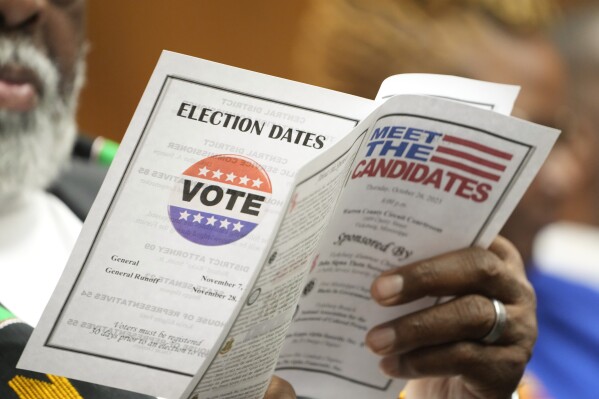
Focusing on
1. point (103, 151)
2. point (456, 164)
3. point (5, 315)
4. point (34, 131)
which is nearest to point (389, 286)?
Result: point (456, 164)

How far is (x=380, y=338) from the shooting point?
0.78 meters

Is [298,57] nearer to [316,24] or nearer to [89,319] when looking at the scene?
[316,24]

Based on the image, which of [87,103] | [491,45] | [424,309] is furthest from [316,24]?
[424,309]

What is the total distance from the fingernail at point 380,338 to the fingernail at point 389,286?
49 millimetres

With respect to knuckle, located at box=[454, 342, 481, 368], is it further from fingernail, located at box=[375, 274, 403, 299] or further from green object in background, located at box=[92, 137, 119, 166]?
green object in background, located at box=[92, 137, 119, 166]

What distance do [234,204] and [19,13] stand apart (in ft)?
2.17

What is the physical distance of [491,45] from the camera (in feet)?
5.42

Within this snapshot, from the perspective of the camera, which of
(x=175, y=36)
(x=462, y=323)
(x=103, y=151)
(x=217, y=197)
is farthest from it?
(x=175, y=36)

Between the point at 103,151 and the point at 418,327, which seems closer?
A: the point at 418,327

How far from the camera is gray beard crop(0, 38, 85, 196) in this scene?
3.67 ft

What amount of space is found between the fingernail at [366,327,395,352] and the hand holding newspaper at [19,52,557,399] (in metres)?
0.12

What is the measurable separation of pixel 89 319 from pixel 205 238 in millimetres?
138

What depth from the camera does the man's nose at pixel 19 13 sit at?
1.08m

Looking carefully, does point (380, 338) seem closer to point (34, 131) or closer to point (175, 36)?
point (34, 131)
